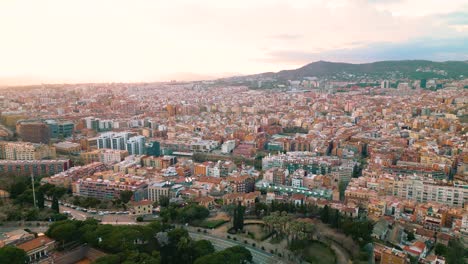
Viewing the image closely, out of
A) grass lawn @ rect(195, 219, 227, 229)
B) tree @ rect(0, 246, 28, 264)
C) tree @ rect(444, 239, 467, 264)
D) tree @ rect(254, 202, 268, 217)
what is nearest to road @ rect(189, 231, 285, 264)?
grass lawn @ rect(195, 219, 227, 229)

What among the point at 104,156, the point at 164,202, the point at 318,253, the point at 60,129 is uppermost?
the point at 60,129

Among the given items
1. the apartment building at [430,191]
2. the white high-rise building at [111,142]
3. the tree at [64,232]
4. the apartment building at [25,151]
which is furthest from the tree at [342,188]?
the apartment building at [25,151]

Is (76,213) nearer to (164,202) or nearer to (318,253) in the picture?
(164,202)

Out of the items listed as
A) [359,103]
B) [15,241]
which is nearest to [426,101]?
[359,103]

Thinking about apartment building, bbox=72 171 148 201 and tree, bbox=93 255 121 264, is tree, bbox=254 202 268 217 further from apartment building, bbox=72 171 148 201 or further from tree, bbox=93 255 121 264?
tree, bbox=93 255 121 264

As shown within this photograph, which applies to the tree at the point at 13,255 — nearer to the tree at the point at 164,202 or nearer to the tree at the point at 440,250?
the tree at the point at 164,202

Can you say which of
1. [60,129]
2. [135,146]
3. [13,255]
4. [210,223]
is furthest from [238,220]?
[60,129]

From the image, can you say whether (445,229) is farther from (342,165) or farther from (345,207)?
(342,165)

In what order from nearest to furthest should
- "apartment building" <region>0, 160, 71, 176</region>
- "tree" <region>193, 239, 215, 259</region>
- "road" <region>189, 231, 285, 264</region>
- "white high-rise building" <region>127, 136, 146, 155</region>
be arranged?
"tree" <region>193, 239, 215, 259</region>, "road" <region>189, 231, 285, 264</region>, "apartment building" <region>0, 160, 71, 176</region>, "white high-rise building" <region>127, 136, 146, 155</region>
